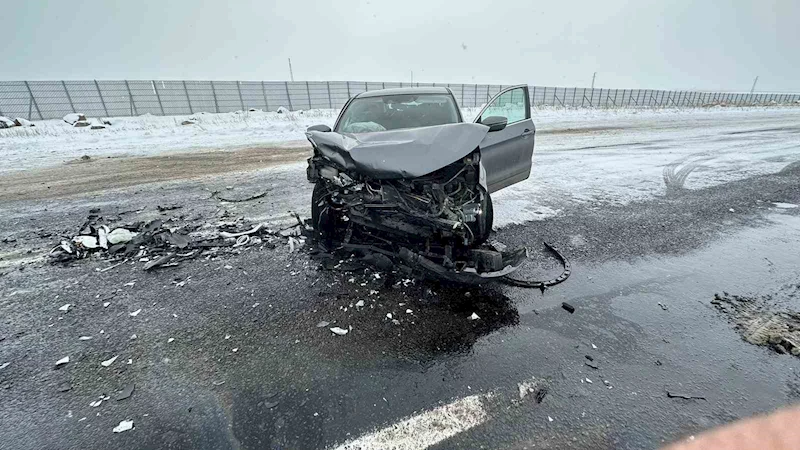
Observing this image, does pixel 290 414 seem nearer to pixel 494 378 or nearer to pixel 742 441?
pixel 494 378

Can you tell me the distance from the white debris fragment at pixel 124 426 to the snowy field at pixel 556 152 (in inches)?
160

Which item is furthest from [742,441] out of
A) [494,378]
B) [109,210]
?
[109,210]

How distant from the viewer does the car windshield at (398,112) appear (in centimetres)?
480

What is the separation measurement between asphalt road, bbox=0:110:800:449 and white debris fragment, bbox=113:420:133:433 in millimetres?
33

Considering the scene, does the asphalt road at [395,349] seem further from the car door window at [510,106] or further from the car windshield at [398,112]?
the car windshield at [398,112]

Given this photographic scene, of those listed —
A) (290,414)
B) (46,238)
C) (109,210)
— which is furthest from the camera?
(109,210)

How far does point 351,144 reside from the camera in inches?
136

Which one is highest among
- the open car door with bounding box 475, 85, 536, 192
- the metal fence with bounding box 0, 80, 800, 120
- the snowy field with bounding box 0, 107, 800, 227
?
the metal fence with bounding box 0, 80, 800, 120

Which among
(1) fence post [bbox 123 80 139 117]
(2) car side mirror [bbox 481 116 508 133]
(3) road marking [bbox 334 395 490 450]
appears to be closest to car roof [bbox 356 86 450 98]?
(2) car side mirror [bbox 481 116 508 133]

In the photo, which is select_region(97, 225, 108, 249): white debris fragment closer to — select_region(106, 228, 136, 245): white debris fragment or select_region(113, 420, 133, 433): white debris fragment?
select_region(106, 228, 136, 245): white debris fragment

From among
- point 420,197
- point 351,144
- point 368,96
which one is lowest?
point 420,197

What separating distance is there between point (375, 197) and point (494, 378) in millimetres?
1801

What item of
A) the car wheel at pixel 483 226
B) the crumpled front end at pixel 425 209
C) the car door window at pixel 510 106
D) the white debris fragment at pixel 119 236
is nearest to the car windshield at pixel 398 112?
the car door window at pixel 510 106

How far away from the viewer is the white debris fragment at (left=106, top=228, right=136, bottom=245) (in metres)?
4.57
